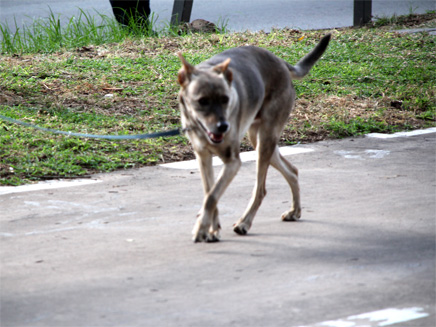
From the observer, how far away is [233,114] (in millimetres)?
5270

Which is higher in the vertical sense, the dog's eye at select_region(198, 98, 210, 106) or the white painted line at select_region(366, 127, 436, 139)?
the dog's eye at select_region(198, 98, 210, 106)

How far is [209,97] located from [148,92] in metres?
5.26

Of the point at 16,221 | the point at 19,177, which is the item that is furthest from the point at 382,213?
the point at 19,177

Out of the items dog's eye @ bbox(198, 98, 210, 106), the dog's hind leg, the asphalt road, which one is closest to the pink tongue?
dog's eye @ bbox(198, 98, 210, 106)

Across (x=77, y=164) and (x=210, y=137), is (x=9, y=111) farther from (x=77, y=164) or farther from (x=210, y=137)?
(x=210, y=137)

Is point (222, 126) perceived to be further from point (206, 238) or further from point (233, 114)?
point (206, 238)

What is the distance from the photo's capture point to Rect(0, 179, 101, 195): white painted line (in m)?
6.85

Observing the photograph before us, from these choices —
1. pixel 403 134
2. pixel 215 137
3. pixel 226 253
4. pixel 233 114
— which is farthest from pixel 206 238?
pixel 403 134

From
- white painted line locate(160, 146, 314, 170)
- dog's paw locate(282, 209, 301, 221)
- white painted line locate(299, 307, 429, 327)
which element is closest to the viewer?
white painted line locate(299, 307, 429, 327)

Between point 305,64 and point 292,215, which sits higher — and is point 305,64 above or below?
above

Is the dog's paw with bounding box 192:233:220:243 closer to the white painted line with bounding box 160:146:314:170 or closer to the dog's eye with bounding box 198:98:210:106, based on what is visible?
the dog's eye with bounding box 198:98:210:106

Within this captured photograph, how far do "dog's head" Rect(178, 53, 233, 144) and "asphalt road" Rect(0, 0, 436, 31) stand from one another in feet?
Answer: 33.7

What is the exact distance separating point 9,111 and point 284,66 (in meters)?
4.26

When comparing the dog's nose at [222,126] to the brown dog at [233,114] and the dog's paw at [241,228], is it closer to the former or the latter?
the brown dog at [233,114]
